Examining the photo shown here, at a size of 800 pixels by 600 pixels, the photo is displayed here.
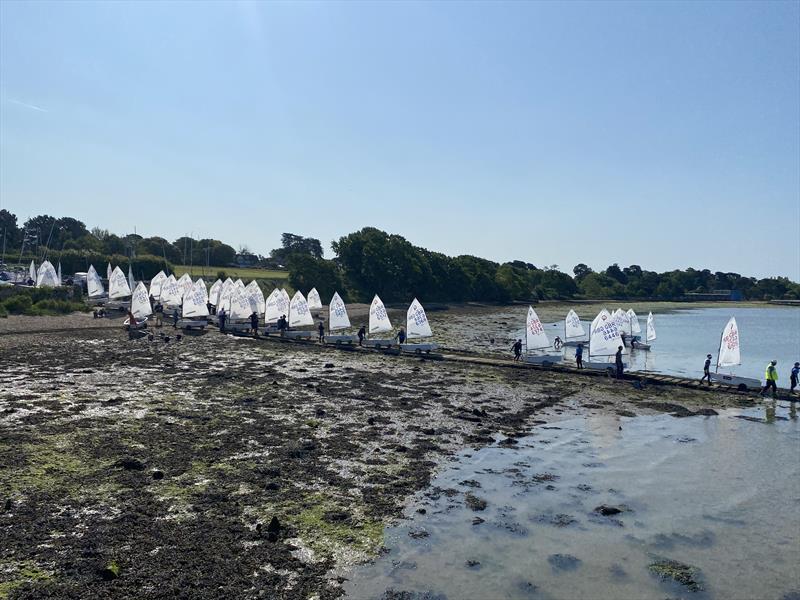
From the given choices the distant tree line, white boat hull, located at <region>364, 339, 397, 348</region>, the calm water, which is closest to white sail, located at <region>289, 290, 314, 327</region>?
white boat hull, located at <region>364, 339, 397, 348</region>

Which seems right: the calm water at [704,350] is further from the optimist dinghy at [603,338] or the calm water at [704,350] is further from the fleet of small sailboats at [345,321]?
the optimist dinghy at [603,338]

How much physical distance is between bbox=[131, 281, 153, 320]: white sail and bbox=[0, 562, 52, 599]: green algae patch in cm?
4017

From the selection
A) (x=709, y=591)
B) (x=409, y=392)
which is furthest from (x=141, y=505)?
(x=409, y=392)

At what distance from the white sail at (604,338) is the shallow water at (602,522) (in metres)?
13.1

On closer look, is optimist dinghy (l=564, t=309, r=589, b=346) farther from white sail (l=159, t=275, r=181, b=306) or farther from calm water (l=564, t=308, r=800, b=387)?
white sail (l=159, t=275, r=181, b=306)

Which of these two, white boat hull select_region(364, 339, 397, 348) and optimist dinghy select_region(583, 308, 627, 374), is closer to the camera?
optimist dinghy select_region(583, 308, 627, 374)

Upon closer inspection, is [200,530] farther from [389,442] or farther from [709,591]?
[709,591]

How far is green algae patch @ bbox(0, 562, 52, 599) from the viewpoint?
32.8 feet

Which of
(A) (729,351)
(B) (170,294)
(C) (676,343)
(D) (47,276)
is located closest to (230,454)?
(A) (729,351)

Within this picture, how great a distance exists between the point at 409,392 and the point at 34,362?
19.6 metres

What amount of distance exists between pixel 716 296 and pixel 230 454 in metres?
198

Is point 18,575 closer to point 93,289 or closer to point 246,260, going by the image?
point 93,289

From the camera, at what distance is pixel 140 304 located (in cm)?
4847

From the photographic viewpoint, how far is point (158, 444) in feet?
59.0
